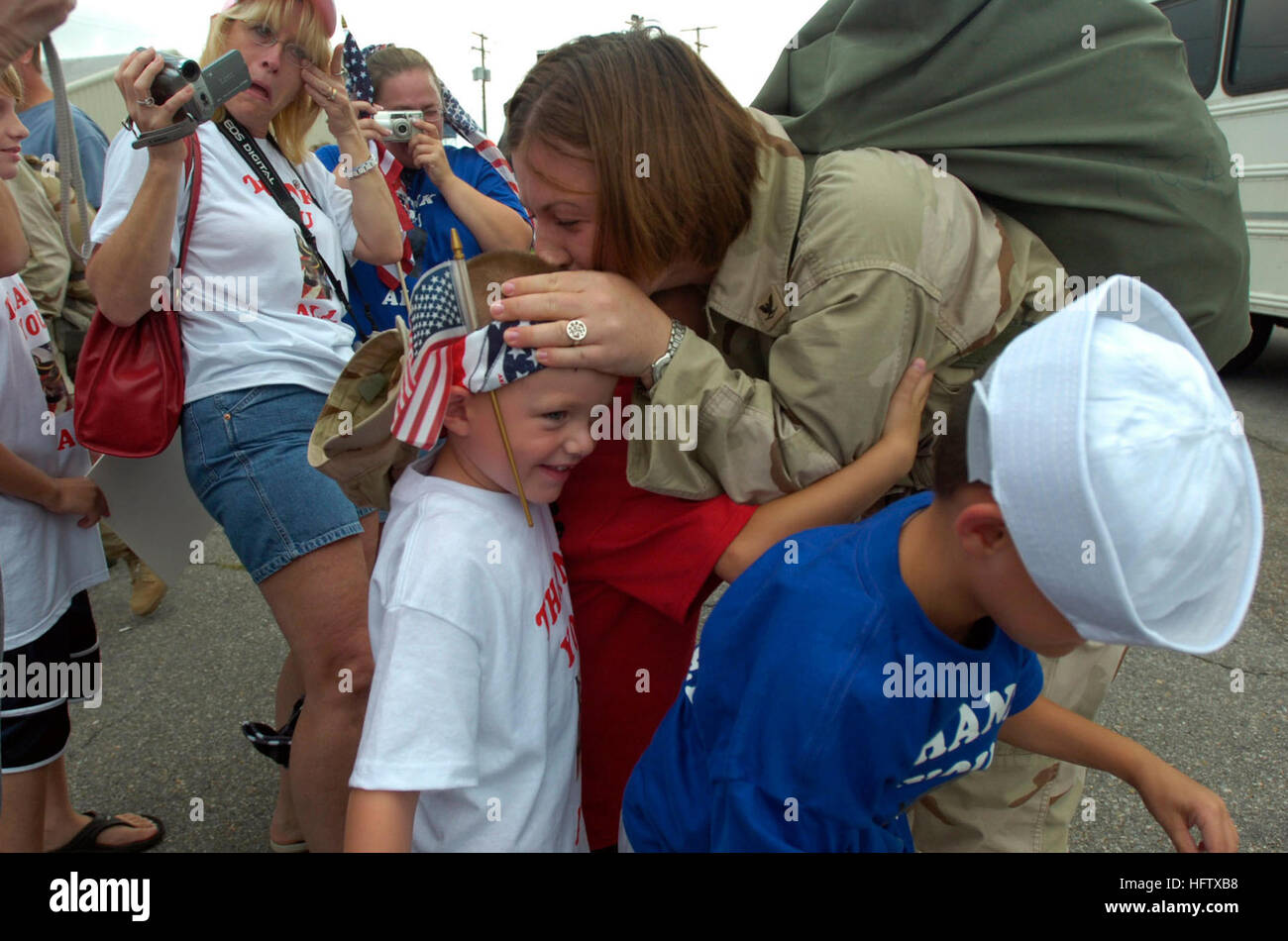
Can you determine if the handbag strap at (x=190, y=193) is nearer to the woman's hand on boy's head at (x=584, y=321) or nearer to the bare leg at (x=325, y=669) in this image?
the bare leg at (x=325, y=669)

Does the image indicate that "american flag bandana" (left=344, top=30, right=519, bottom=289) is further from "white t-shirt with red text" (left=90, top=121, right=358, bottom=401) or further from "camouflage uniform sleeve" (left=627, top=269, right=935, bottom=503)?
"camouflage uniform sleeve" (left=627, top=269, right=935, bottom=503)

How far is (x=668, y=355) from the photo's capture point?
4.44 feet

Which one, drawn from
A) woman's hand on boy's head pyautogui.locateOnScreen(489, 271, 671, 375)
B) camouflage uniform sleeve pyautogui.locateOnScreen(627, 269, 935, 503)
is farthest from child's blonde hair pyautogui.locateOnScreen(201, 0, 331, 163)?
camouflage uniform sleeve pyautogui.locateOnScreen(627, 269, 935, 503)

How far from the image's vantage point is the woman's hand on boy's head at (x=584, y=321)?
50.6 inches

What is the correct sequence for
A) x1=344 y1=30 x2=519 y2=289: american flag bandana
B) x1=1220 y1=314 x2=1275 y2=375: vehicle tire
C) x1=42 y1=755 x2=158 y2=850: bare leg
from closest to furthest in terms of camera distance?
x1=42 y1=755 x2=158 y2=850: bare leg, x1=344 y1=30 x2=519 y2=289: american flag bandana, x1=1220 y1=314 x2=1275 y2=375: vehicle tire

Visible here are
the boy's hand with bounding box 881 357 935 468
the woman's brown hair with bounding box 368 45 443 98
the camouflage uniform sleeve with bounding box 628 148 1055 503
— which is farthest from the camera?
the woman's brown hair with bounding box 368 45 443 98

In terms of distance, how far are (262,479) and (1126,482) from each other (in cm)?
167

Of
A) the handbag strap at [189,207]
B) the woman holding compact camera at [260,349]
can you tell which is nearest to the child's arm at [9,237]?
the woman holding compact camera at [260,349]

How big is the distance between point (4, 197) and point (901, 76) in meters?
1.55

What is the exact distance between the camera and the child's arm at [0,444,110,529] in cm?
197

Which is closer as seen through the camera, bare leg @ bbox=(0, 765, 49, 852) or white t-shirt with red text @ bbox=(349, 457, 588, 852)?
white t-shirt with red text @ bbox=(349, 457, 588, 852)

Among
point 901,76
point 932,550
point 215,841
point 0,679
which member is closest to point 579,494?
point 932,550

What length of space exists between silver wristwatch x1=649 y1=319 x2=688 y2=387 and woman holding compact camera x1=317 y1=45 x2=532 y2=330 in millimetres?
1705

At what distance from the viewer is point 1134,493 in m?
0.88
